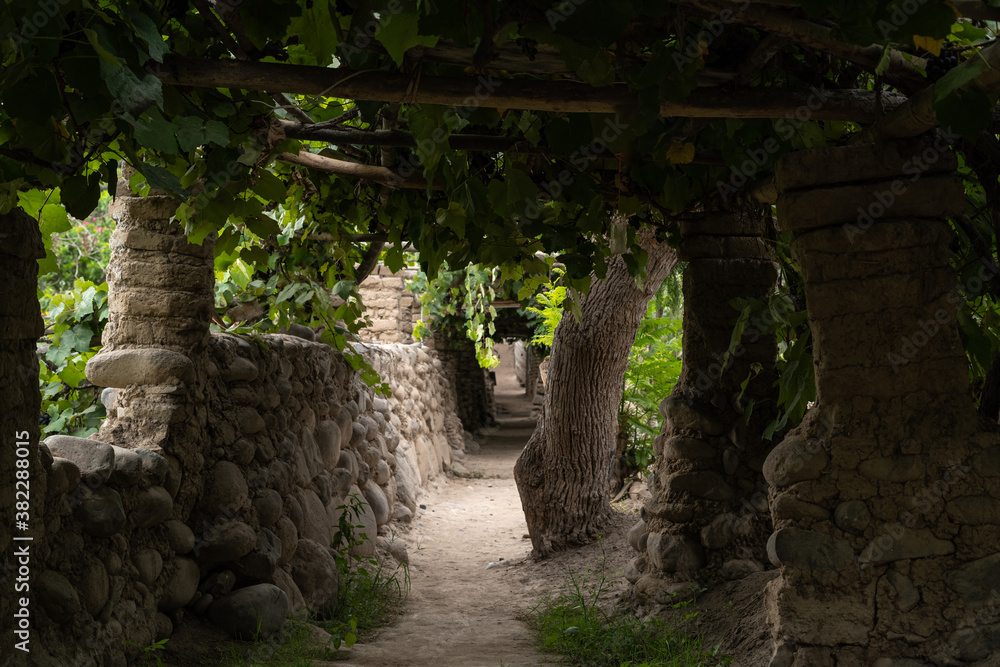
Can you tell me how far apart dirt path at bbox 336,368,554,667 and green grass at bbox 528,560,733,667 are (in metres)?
0.16

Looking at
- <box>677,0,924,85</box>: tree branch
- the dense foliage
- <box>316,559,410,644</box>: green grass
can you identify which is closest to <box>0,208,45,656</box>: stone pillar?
the dense foliage

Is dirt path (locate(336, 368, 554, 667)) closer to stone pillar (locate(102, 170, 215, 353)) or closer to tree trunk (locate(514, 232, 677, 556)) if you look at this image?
tree trunk (locate(514, 232, 677, 556))

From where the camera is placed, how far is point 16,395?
7.58 feet

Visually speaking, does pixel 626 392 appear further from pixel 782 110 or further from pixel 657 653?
pixel 782 110

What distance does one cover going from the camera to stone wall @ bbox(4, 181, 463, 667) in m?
2.62

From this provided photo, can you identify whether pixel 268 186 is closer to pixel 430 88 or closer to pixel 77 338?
pixel 430 88

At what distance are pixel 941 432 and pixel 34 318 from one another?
110 inches

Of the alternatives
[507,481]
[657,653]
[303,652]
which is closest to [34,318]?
[303,652]

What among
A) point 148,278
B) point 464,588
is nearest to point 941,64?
point 148,278

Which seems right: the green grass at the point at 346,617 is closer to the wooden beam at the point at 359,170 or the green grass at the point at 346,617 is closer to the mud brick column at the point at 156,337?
the mud brick column at the point at 156,337

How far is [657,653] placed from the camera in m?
3.47

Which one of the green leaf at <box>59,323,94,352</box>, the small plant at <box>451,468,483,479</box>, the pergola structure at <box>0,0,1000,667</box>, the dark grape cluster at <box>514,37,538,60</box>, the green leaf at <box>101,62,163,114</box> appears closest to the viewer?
the green leaf at <box>101,62,163,114</box>

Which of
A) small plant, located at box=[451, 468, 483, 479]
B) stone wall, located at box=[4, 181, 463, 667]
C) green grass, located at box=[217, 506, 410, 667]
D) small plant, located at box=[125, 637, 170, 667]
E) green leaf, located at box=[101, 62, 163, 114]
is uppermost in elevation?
green leaf, located at box=[101, 62, 163, 114]

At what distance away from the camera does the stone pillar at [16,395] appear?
88.0 inches
